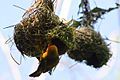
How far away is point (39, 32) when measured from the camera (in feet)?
7.19

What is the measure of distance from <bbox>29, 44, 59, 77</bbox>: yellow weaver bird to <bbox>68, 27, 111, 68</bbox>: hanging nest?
0.38m

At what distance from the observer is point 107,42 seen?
2.75m

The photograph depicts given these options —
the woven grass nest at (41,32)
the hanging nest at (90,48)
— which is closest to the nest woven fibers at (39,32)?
the woven grass nest at (41,32)

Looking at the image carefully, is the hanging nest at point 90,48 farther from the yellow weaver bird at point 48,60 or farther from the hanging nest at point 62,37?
the yellow weaver bird at point 48,60

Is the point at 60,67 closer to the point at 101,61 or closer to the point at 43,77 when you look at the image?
the point at 43,77

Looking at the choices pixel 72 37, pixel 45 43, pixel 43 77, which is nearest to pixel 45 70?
pixel 45 43

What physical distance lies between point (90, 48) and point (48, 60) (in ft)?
1.74

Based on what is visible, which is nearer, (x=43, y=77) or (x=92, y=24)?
(x=92, y=24)

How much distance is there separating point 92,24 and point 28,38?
579mm

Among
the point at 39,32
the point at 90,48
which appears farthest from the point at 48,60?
the point at 90,48

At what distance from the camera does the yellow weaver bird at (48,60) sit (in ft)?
6.82

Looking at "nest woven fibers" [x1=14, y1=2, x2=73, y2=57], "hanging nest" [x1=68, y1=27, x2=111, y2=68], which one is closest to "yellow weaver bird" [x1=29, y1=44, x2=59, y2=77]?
"nest woven fibers" [x1=14, y1=2, x2=73, y2=57]

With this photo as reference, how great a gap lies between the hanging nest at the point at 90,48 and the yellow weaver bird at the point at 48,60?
38cm

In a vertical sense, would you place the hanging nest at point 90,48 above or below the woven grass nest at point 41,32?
below
